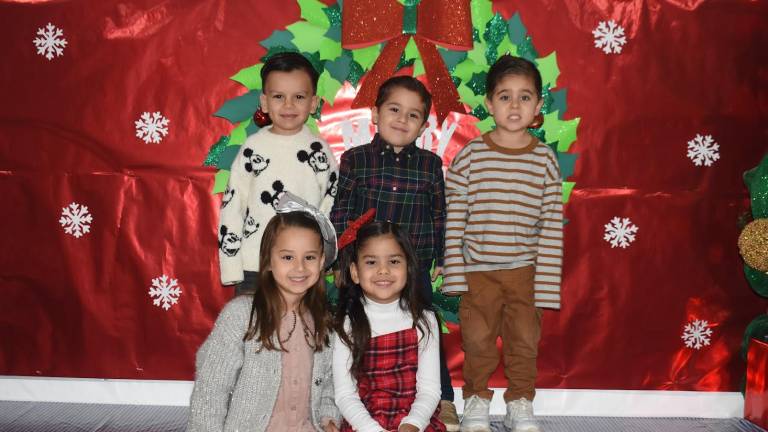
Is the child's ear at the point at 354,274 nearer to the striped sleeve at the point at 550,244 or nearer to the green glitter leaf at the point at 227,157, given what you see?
the striped sleeve at the point at 550,244

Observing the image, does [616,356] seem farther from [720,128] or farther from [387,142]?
[387,142]

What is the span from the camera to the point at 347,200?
244cm

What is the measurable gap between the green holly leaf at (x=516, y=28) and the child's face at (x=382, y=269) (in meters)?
1.07

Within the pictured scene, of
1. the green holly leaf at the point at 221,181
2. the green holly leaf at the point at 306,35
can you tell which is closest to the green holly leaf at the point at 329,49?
the green holly leaf at the point at 306,35

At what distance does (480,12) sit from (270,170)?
106 cm

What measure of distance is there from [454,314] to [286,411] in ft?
3.12

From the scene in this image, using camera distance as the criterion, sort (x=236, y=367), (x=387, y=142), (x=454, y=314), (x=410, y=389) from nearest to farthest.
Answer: (x=236, y=367) → (x=410, y=389) → (x=387, y=142) → (x=454, y=314)

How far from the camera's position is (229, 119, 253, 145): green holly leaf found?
8.69 feet

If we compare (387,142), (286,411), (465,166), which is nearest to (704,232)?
(465,166)

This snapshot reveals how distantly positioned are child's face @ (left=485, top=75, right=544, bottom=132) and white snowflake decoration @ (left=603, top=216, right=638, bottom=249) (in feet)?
2.10

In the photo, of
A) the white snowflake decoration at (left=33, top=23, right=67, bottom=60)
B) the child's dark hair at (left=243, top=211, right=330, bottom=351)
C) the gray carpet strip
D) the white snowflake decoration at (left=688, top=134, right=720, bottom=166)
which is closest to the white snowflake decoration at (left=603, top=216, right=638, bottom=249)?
the white snowflake decoration at (left=688, top=134, right=720, bottom=166)

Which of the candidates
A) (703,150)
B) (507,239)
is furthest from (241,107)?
(703,150)

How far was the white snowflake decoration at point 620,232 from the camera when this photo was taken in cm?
271

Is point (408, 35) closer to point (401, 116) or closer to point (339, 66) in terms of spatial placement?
point (339, 66)
